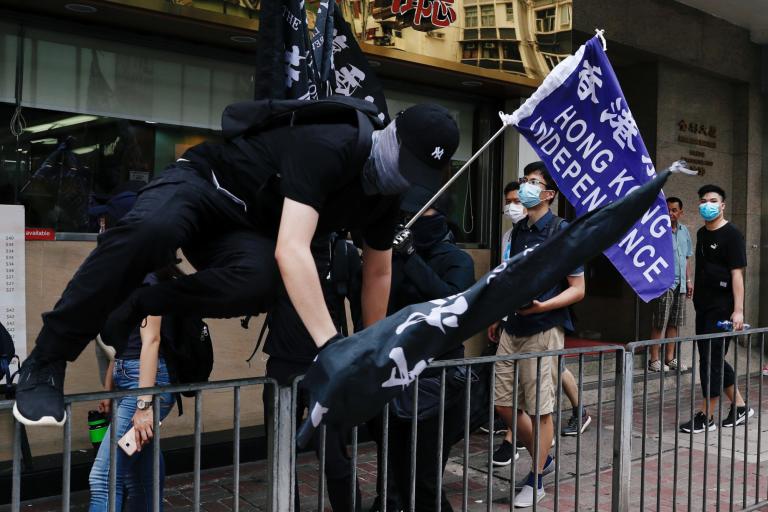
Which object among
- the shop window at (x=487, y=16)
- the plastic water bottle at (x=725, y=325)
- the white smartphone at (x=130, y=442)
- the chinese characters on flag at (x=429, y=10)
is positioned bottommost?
the white smartphone at (x=130, y=442)

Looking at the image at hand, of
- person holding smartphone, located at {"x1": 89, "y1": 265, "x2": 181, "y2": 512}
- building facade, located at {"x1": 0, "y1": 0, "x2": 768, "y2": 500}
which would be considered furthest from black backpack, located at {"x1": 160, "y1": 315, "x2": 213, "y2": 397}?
building facade, located at {"x1": 0, "y1": 0, "x2": 768, "y2": 500}

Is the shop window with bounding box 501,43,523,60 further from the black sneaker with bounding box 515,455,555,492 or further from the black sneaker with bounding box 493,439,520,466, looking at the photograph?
the black sneaker with bounding box 515,455,555,492

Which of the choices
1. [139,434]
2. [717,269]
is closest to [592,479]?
[717,269]

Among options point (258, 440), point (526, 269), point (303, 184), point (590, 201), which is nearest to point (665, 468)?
point (590, 201)

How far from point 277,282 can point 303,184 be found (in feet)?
1.34

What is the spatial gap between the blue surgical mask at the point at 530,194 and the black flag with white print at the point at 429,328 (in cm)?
266

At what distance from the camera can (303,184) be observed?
2.70 m

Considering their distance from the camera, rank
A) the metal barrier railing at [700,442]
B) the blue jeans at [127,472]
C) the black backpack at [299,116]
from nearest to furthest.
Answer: the black backpack at [299,116]
the blue jeans at [127,472]
the metal barrier railing at [700,442]

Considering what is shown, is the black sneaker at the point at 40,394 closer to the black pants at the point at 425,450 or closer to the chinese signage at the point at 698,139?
the black pants at the point at 425,450

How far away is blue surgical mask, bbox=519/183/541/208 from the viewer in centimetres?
539

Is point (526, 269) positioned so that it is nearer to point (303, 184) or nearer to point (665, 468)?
point (303, 184)

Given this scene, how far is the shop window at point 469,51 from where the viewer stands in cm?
752

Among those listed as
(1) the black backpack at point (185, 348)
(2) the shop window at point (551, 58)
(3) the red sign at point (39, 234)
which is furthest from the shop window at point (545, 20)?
(1) the black backpack at point (185, 348)

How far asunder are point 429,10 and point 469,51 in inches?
23.7
